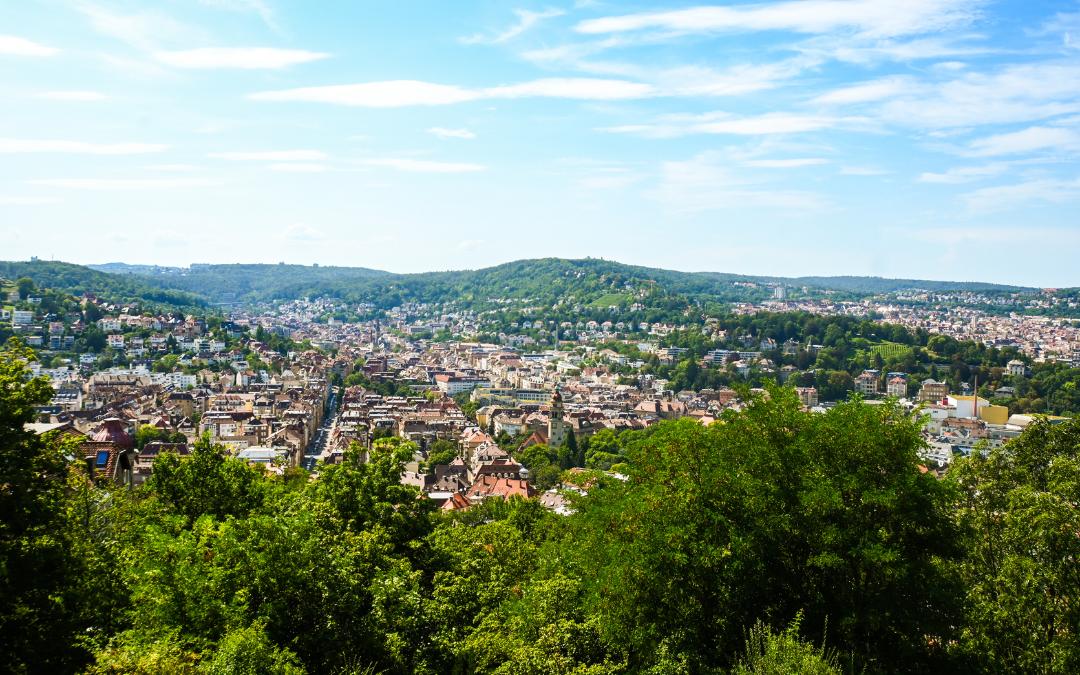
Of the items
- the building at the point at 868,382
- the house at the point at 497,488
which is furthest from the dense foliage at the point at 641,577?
the building at the point at 868,382

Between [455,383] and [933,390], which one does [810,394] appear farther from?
[455,383]

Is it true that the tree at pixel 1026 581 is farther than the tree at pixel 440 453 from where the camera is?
No

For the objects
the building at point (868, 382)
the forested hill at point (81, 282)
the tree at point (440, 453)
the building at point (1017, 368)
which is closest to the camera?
the tree at point (440, 453)

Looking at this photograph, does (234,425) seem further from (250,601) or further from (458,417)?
(250,601)

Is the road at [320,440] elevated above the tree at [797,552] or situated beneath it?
situated beneath

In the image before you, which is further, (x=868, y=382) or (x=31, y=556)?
(x=868, y=382)

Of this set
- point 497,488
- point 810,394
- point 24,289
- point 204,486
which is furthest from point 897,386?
point 24,289

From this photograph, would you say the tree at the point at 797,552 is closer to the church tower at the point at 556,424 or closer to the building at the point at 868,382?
the church tower at the point at 556,424
